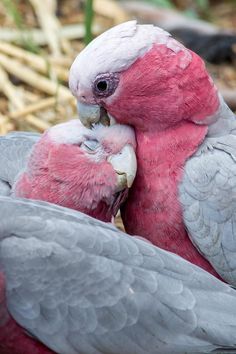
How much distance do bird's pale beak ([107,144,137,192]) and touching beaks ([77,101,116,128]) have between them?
10cm

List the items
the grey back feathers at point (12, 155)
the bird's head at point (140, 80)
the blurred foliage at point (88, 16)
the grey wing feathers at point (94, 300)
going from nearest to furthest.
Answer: the grey wing feathers at point (94, 300) < the bird's head at point (140, 80) < the grey back feathers at point (12, 155) < the blurred foliage at point (88, 16)

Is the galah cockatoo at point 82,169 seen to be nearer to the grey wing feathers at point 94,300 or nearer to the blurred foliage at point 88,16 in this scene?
the grey wing feathers at point 94,300

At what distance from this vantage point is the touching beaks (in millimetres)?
2719

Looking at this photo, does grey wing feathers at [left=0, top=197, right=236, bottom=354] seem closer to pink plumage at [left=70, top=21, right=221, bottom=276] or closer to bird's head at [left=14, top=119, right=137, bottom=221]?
bird's head at [left=14, top=119, right=137, bottom=221]

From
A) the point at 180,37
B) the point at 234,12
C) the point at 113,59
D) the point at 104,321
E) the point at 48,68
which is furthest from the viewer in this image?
the point at 234,12

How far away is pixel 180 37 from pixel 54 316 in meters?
2.43

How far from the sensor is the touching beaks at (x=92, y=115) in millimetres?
2719

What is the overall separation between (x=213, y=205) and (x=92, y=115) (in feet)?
1.40

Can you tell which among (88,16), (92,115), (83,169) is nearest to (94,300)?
(83,169)

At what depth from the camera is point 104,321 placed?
2.39m

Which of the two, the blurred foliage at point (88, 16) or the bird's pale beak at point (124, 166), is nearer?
the bird's pale beak at point (124, 166)

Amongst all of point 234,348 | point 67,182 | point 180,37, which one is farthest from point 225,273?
point 180,37

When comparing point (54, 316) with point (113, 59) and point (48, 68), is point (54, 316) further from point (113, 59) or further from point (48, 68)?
point (48, 68)

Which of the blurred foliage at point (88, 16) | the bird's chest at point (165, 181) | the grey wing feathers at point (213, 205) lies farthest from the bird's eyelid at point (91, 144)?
the blurred foliage at point (88, 16)
